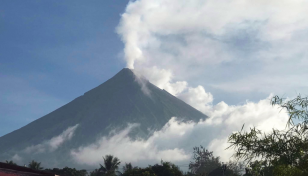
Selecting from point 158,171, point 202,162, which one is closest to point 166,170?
point 158,171

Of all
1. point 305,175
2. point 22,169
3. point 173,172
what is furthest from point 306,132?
point 173,172

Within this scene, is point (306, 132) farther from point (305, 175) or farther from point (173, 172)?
point (173, 172)

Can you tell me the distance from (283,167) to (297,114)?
1863 mm

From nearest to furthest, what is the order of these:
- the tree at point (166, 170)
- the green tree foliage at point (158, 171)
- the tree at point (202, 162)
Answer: the green tree foliage at point (158, 171)
the tree at point (166, 170)
the tree at point (202, 162)

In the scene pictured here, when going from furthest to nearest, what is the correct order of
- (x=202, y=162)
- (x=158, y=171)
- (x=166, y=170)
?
(x=202, y=162) → (x=158, y=171) → (x=166, y=170)

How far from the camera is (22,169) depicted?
71.7 feet

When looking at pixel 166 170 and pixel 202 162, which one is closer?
pixel 166 170

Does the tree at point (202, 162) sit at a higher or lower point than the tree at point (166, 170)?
higher

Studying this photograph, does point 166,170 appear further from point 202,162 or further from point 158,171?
point 202,162

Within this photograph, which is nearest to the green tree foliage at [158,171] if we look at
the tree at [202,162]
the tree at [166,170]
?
the tree at [166,170]

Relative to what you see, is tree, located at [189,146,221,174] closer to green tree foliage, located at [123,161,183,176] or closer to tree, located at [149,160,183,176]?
tree, located at [149,160,183,176]

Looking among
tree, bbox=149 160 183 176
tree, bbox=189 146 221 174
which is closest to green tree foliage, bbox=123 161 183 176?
tree, bbox=149 160 183 176

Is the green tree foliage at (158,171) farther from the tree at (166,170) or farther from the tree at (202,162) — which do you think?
the tree at (202,162)

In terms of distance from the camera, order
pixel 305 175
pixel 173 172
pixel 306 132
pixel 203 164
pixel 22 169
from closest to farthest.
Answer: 1. pixel 305 175
2. pixel 306 132
3. pixel 22 169
4. pixel 173 172
5. pixel 203 164
